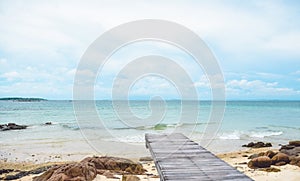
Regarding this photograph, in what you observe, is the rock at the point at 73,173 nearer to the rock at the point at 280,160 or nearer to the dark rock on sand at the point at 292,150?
the rock at the point at 280,160

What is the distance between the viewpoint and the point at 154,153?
658cm

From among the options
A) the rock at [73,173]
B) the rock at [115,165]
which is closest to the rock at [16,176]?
the rock at [73,173]

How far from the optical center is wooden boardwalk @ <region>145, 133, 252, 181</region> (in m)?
4.72

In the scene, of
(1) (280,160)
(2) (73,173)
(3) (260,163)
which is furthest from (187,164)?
(1) (280,160)

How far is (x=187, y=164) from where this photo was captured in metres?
5.54

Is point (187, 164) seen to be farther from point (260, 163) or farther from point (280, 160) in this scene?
point (280, 160)

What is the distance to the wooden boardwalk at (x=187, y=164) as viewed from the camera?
4.72m

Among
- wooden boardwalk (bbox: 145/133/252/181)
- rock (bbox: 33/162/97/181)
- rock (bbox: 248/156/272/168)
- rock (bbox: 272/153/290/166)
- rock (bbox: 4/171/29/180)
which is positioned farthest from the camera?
rock (bbox: 272/153/290/166)

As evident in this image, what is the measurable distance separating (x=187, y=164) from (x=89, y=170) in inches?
162

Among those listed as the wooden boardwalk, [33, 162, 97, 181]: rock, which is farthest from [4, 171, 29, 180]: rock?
the wooden boardwalk

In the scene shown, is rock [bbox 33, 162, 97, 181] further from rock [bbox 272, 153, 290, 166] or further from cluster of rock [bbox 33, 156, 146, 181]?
rock [bbox 272, 153, 290, 166]

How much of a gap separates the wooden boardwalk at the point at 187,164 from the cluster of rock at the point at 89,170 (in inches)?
85.6

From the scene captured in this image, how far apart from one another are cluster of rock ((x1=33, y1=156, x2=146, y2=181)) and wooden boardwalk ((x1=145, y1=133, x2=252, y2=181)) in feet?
7.13

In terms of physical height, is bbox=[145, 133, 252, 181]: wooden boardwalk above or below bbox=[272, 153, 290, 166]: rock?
above
